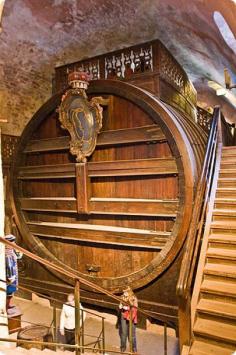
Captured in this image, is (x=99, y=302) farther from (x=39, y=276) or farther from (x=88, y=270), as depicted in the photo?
(x=39, y=276)

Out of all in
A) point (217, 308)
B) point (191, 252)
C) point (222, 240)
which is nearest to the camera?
point (217, 308)

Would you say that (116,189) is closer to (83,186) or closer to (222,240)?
(83,186)

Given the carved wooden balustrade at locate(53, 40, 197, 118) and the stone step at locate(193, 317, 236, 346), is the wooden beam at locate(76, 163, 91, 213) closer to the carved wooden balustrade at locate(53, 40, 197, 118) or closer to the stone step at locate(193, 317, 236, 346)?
the carved wooden balustrade at locate(53, 40, 197, 118)

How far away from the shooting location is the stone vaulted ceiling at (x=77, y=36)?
4.72 metres

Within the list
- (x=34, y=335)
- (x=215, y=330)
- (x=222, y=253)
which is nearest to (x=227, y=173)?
(x=222, y=253)

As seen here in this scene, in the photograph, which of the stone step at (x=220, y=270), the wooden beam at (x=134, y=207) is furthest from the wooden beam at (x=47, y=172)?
the stone step at (x=220, y=270)

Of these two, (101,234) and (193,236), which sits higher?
(193,236)

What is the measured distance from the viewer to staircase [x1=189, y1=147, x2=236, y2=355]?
2.30 metres

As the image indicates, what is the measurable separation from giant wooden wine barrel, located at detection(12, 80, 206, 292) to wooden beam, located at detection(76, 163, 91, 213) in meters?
0.03

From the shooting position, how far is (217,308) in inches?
96.7

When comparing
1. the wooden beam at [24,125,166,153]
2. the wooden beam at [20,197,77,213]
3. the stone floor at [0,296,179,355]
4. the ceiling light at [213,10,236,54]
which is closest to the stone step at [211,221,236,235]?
the wooden beam at [24,125,166,153]

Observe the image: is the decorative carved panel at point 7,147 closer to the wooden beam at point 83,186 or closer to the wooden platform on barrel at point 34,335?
the wooden beam at point 83,186

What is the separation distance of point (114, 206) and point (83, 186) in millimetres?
536

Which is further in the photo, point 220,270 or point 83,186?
point 83,186
